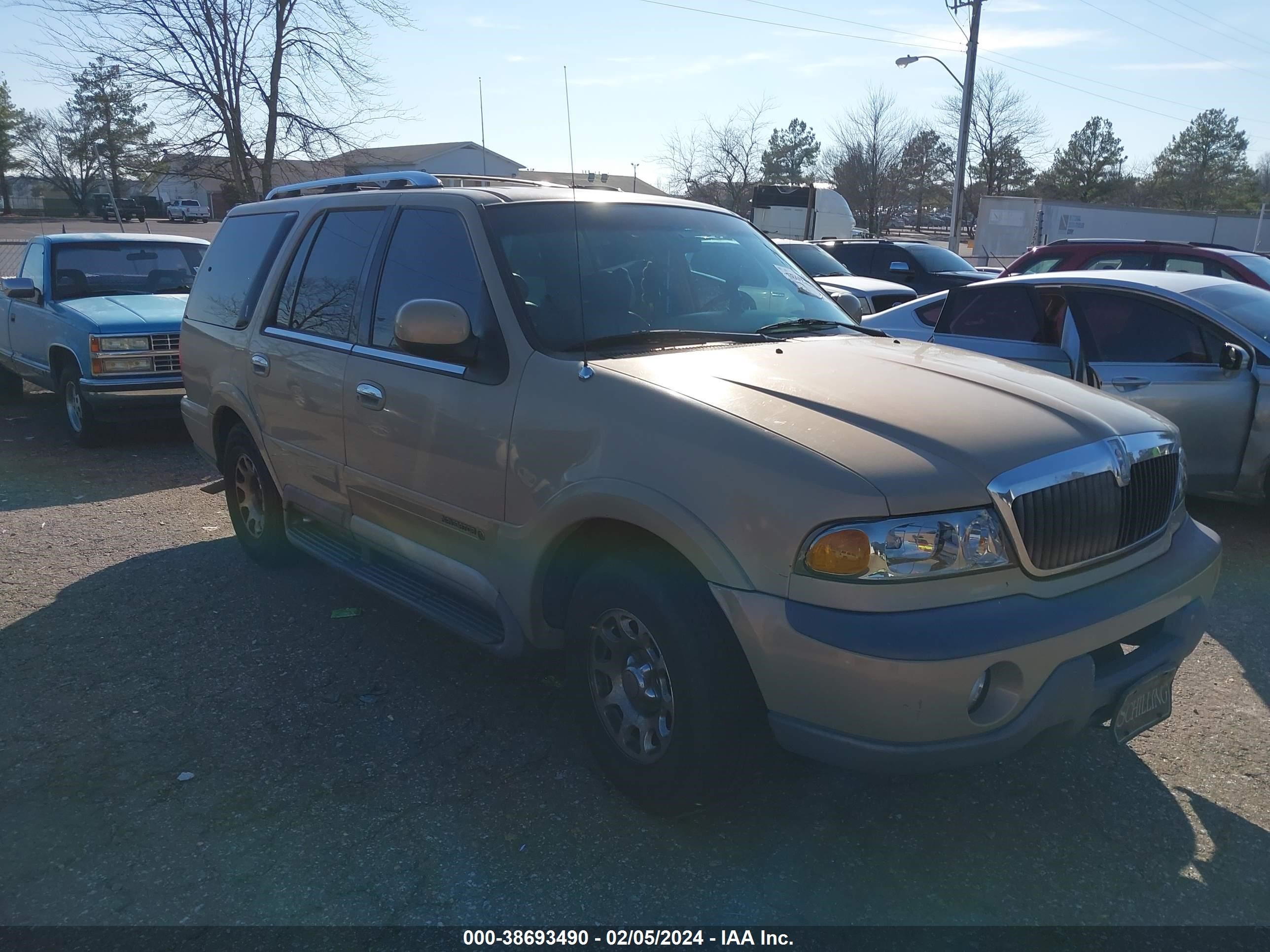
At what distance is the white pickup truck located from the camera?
60.3 metres

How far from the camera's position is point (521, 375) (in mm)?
3416

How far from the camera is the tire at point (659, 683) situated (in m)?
2.82

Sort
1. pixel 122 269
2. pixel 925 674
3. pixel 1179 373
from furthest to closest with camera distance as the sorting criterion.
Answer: pixel 122 269, pixel 1179 373, pixel 925 674

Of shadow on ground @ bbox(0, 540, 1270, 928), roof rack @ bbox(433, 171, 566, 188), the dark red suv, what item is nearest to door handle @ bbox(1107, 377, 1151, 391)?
shadow on ground @ bbox(0, 540, 1270, 928)

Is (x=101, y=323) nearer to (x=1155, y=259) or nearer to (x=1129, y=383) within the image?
(x=1129, y=383)

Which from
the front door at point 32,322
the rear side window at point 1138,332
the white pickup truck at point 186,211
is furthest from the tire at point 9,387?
the white pickup truck at point 186,211

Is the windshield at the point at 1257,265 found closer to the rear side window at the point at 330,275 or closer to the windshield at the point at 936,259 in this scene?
the windshield at the point at 936,259

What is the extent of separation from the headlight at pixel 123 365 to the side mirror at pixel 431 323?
255 inches

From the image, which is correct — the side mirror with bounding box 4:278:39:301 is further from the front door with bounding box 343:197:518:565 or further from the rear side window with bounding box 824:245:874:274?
the rear side window with bounding box 824:245:874:274

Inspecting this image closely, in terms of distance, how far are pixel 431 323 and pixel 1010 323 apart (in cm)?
508

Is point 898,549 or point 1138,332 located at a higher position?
point 1138,332

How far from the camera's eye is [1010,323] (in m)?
7.06

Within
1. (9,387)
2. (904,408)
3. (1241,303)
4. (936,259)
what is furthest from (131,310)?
(936,259)

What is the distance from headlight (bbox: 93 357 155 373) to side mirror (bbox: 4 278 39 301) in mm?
1154
